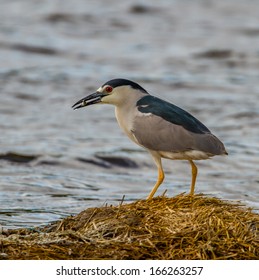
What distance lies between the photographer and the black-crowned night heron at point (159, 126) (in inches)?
338

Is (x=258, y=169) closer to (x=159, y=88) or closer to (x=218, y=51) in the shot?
(x=159, y=88)

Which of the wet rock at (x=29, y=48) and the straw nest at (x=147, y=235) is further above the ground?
Result: the straw nest at (x=147, y=235)

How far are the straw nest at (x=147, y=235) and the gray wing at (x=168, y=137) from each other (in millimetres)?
668

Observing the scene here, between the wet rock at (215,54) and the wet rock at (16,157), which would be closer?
the wet rock at (16,157)

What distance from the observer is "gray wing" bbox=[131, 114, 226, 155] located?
8555mm

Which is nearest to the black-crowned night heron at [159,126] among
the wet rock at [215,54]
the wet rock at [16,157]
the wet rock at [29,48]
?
the wet rock at [16,157]

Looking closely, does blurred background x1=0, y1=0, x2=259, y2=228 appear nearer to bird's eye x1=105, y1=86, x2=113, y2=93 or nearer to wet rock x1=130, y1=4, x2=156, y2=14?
wet rock x1=130, y1=4, x2=156, y2=14

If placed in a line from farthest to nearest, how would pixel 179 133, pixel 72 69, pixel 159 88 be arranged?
pixel 72 69
pixel 159 88
pixel 179 133

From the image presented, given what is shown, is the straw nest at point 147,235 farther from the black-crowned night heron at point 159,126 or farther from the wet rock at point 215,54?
the wet rock at point 215,54

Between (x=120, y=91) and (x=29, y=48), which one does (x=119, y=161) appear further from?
(x=29, y=48)

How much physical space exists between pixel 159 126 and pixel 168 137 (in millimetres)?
168

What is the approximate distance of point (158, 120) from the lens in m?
8.81
